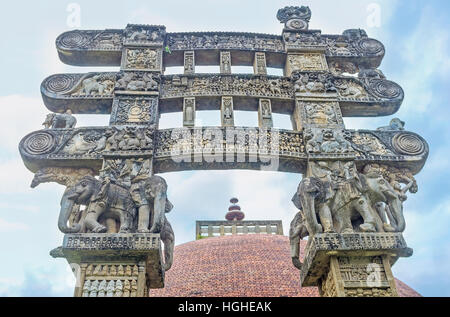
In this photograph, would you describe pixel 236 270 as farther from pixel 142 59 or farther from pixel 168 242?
pixel 142 59

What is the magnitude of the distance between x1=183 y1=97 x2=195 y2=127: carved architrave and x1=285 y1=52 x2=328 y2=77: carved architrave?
2.79 meters

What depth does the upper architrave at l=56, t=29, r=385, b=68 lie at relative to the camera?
10586mm

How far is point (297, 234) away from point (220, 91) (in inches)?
153

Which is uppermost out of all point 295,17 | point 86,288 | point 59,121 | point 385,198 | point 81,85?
point 295,17

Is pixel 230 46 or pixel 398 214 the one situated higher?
pixel 230 46

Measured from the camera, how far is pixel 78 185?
7.65m

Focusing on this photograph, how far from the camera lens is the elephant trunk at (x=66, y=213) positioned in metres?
7.19

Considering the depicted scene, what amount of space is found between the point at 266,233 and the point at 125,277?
40.4 ft

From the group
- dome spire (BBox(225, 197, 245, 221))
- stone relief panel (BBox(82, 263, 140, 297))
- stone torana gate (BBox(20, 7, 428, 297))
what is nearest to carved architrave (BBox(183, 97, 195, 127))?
stone torana gate (BBox(20, 7, 428, 297))

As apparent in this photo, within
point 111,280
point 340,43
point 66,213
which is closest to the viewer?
point 111,280

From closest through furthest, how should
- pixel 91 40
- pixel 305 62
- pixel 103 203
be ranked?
pixel 103 203 < pixel 305 62 < pixel 91 40

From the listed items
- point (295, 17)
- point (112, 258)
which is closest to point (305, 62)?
point (295, 17)

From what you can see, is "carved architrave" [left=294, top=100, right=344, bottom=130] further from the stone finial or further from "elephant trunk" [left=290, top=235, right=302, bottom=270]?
the stone finial

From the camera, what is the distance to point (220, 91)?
9.71m
